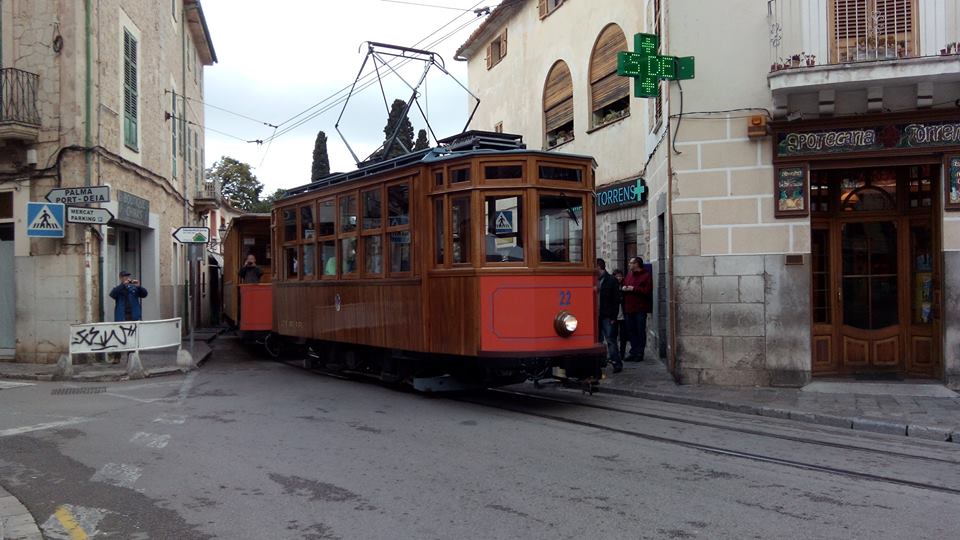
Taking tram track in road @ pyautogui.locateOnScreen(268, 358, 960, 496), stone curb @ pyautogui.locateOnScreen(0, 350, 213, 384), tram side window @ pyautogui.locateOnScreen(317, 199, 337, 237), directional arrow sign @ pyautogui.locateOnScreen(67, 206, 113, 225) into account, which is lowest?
tram track in road @ pyautogui.locateOnScreen(268, 358, 960, 496)

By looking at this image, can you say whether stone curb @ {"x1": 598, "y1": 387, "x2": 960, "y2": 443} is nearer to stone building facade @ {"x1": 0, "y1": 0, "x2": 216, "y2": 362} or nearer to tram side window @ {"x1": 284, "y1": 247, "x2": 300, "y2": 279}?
tram side window @ {"x1": 284, "y1": 247, "x2": 300, "y2": 279}

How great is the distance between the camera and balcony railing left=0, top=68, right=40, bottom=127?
44.7 ft

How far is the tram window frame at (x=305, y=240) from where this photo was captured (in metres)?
12.1

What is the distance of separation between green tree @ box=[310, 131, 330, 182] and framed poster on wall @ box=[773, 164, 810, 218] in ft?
104

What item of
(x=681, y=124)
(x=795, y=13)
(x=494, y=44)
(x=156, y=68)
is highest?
(x=494, y=44)

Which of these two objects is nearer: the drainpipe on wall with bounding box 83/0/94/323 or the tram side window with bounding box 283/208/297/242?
the tram side window with bounding box 283/208/297/242

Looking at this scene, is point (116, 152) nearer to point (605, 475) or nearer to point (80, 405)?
point (80, 405)

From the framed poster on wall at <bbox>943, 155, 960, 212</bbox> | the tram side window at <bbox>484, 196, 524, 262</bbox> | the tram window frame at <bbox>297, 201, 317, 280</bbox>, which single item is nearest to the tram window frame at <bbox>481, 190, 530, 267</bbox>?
the tram side window at <bbox>484, 196, 524, 262</bbox>

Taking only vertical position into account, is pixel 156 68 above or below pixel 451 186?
above

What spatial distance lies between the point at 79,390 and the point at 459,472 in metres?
7.61

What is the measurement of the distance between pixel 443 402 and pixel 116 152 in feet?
31.2

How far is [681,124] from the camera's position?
1070 cm

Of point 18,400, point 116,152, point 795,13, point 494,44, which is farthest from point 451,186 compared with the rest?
point 494,44

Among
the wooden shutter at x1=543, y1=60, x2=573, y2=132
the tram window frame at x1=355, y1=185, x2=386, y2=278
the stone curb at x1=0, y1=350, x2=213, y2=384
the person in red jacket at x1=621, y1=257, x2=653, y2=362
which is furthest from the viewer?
the wooden shutter at x1=543, y1=60, x2=573, y2=132
